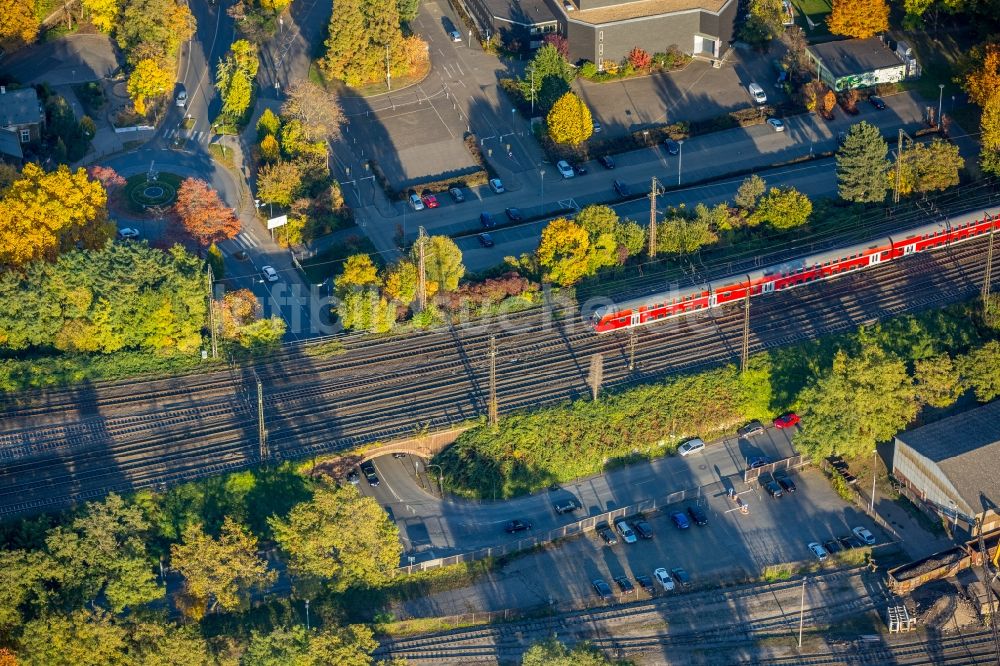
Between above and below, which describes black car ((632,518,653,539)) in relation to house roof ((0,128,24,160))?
below

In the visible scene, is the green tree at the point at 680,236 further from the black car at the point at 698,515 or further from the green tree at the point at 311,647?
the green tree at the point at 311,647

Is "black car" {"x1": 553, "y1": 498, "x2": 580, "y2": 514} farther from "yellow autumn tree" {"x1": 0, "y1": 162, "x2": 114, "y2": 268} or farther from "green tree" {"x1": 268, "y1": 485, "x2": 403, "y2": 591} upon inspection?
"yellow autumn tree" {"x1": 0, "y1": 162, "x2": 114, "y2": 268}

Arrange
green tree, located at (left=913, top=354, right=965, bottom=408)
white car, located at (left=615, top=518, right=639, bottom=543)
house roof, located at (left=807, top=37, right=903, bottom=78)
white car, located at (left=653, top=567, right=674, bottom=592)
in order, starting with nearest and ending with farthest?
white car, located at (left=653, top=567, right=674, bottom=592) < white car, located at (left=615, top=518, right=639, bottom=543) < green tree, located at (left=913, top=354, right=965, bottom=408) < house roof, located at (left=807, top=37, right=903, bottom=78)

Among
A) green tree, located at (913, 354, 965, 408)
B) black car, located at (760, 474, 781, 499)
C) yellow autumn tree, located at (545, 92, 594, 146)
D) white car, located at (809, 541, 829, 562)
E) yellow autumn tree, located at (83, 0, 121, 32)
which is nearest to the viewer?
white car, located at (809, 541, 829, 562)

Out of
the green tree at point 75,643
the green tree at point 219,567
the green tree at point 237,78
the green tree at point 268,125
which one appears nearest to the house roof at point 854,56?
the green tree at point 268,125

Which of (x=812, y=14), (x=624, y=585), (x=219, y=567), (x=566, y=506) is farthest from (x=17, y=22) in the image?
(x=624, y=585)

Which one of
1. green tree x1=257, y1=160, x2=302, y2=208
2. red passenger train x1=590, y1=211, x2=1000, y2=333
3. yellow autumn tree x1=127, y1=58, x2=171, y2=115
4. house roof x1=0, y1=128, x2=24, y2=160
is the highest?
yellow autumn tree x1=127, y1=58, x2=171, y2=115

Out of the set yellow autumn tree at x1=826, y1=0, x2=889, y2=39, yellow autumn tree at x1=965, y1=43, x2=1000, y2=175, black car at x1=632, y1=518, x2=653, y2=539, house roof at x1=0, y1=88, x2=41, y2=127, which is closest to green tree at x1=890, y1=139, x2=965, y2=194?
yellow autumn tree at x1=965, y1=43, x2=1000, y2=175
